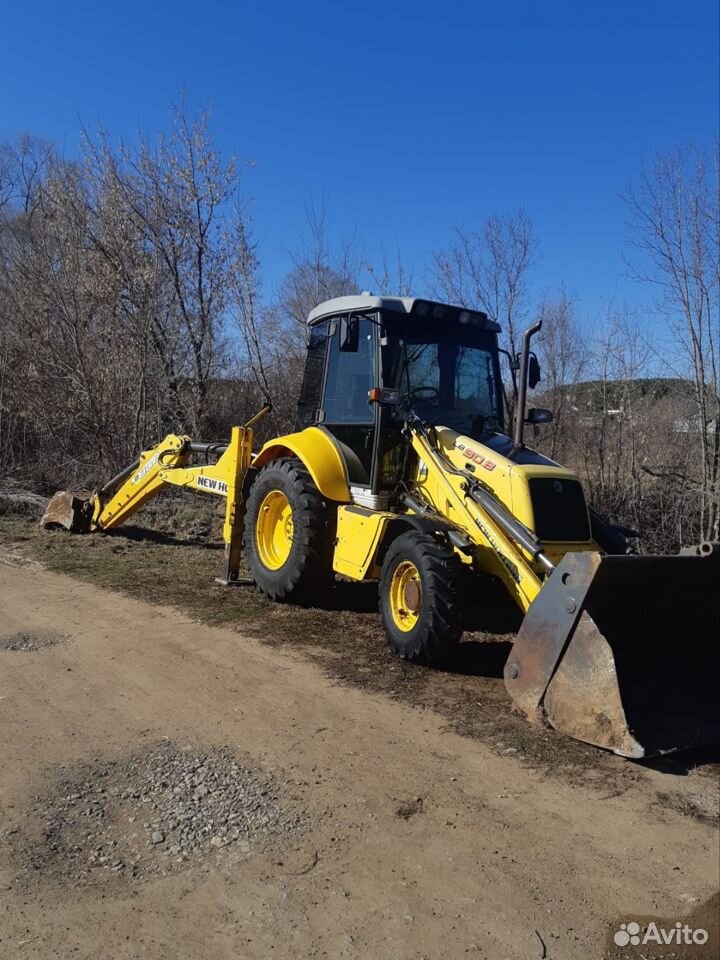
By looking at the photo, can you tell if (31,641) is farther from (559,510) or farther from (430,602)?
(559,510)

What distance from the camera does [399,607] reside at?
5.78 meters

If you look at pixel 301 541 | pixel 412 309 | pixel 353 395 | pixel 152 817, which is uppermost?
pixel 412 309

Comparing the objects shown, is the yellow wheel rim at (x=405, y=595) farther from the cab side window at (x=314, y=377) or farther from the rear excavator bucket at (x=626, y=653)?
the cab side window at (x=314, y=377)

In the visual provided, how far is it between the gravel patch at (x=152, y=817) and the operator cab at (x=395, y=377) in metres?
3.02

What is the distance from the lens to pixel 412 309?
21.2 ft

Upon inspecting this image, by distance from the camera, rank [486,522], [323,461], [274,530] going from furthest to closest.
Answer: [274,530] → [323,461] → [486,522]

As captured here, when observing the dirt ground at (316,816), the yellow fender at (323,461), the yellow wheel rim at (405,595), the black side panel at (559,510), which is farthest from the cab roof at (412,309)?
the dirt ground at (316,816)

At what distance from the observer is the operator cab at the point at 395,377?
6.46m

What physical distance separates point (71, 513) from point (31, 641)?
14.5 ft

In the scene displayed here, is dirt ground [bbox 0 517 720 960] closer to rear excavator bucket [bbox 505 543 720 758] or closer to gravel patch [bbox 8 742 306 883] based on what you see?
gravel patch [bbox 8 742 306 883]

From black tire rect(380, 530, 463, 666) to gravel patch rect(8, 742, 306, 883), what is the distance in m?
1.71

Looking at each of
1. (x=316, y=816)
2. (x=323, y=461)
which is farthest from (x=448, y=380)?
(x=316, y=816)

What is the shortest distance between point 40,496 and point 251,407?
4.93 m

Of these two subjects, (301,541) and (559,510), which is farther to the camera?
(301,541)
